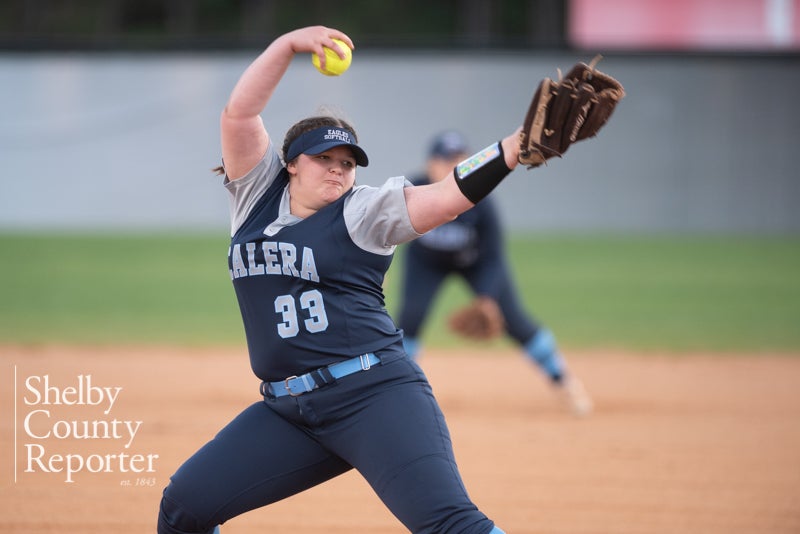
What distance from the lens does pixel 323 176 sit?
10.4 feet

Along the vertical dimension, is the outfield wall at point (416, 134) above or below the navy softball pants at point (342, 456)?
above

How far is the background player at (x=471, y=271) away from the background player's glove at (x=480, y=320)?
0.12 meters

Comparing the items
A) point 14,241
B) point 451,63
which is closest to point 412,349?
point 14,241

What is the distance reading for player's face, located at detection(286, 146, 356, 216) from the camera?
3.16 meters

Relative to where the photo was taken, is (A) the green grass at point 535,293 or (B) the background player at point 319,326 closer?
(B) the background player at point 319,326

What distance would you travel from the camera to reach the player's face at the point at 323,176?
3.16m

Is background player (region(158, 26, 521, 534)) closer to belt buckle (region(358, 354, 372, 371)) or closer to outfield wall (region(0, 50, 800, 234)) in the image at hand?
belt buckle (region(358, 354, 372, 371))

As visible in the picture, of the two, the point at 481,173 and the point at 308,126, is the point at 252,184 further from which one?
the point at 481,173

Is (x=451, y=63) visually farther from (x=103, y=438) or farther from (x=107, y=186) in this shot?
(x=103, y=438)

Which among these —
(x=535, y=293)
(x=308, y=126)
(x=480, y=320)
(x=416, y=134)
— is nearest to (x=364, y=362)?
(x=308, y=126)

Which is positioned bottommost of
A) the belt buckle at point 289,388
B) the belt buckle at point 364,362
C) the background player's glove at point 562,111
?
the belt buckle at point 289,388

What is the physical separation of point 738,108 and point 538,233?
543cm

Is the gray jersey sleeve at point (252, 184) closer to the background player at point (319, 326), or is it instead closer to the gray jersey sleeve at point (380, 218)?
the background player at point (319, 326)

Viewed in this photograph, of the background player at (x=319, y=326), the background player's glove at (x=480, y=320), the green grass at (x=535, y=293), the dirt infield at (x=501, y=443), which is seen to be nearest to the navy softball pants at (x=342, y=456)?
the background player at (x=319, y=326)
